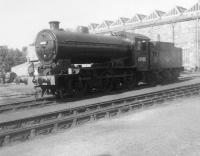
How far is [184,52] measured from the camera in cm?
4122

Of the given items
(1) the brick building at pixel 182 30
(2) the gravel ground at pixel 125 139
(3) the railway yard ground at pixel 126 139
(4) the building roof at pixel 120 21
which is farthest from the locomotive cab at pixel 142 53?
(4) the building roof at pixel 120 21

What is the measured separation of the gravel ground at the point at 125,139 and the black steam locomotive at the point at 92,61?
488cm

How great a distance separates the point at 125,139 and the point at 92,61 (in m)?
8.92

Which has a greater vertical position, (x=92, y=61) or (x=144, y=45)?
(x=144, y=45)

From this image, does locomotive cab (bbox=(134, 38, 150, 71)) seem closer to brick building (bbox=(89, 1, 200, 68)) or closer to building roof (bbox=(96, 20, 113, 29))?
brick building (bbox=(89, 1, 200, 68))

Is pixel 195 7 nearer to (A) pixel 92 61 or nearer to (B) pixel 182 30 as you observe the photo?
(B) pixel 182 30

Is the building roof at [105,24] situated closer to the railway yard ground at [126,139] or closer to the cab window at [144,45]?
the cab window at [144,45]

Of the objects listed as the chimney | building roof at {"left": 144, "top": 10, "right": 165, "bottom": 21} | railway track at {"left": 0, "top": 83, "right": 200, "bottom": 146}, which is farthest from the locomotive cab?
building roof at {"left": 144, "top": 10, "right": 165, "bottom": 21}

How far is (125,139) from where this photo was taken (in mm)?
6902

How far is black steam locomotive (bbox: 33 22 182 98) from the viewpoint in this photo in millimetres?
13031

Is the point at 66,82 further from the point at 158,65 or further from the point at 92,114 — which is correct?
the point at 158,65

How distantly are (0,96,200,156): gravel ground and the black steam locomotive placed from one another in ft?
16.0

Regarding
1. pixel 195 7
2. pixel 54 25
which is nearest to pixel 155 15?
pixel 195 7

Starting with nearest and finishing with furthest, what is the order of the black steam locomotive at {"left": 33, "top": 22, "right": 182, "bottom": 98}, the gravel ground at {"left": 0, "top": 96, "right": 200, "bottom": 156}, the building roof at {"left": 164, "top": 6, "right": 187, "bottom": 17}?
the gravel ground at {"left": 0, "top": 96, "right": 200, "bottom": 156} → the black steam locomotive at {"left": 33, "top": 22, "right": 182, "bottom": 98} → the building roof at {"left": 164, "top": 6, "right": 187, "bottom": 17}
